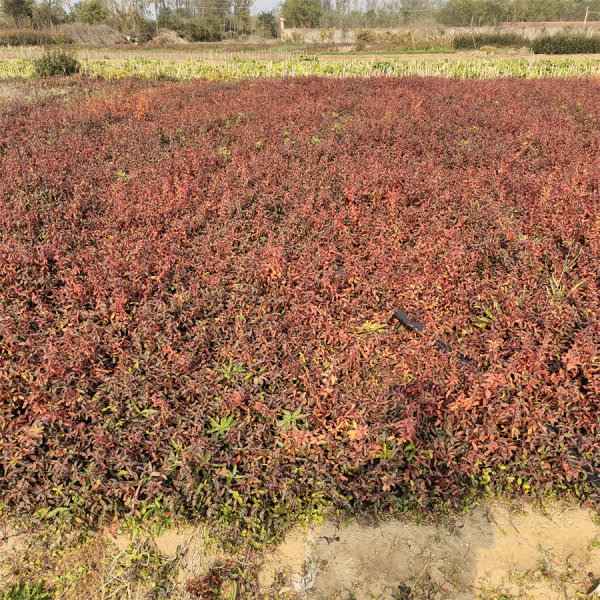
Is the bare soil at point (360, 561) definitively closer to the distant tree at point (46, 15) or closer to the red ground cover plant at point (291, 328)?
the red ground cover plant at point (291, 328)

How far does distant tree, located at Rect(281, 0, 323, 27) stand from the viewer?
225 ft

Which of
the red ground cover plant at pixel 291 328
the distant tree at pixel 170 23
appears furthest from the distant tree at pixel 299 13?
the red ground cover plant at pixel 291 328

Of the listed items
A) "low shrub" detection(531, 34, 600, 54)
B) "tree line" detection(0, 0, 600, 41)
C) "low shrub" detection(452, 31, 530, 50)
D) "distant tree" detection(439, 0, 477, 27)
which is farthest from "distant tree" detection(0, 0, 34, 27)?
"distant tree" detection(439, 0, 477, 27)

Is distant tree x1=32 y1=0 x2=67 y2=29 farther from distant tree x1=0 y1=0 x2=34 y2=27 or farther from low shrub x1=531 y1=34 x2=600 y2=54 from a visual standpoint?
low shrub x1=531 y1=34 x2=600 y2=54

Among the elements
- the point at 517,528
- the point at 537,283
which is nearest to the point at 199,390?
the point at 517,528

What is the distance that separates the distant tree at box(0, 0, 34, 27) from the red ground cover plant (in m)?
61.5

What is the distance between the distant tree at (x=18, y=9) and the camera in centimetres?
5259

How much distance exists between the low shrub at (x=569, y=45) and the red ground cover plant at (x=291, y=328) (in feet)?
114

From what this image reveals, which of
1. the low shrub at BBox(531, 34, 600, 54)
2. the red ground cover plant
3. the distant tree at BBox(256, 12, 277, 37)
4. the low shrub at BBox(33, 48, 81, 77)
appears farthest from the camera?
the distant tree at BBox(256, 12, 277, 37)

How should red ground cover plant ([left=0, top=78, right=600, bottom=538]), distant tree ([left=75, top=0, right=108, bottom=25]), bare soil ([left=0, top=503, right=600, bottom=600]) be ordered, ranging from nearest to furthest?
bare soil ([left=0, top=503, right=600, bottom=600]) < red ground cover plant ([left=0, top=78, right=600, bottom=538]) < distant tree ([left=75, top=0, right=108, bottom=25])

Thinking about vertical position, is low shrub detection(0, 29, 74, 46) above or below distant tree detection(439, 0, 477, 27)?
below

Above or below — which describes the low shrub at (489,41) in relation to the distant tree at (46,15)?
below

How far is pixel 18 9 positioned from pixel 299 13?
36.6m

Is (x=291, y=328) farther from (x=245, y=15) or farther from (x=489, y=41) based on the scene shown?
(x=245, y=15)
